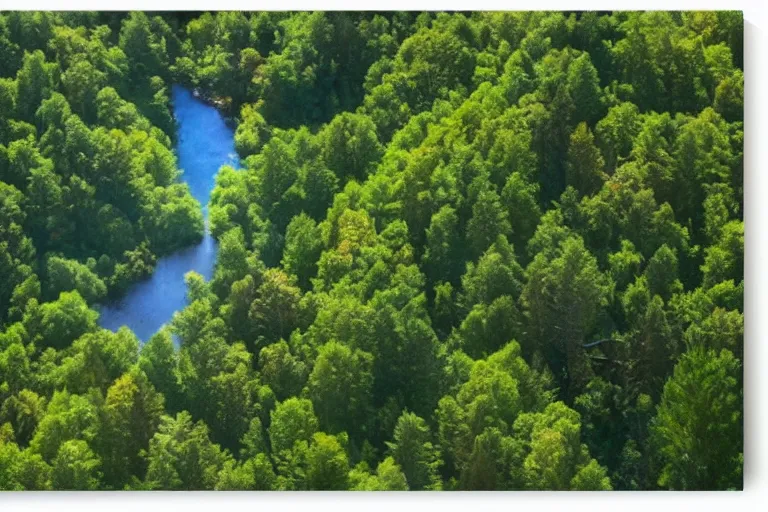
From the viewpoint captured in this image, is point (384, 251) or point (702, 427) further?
point (384, 251)

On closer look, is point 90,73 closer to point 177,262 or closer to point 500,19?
point 177,262

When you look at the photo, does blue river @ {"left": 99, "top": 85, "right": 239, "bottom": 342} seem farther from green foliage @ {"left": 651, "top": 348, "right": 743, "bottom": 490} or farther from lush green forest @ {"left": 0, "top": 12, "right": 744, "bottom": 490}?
green foliage @ {"left": 651, "top": 348, "right": 743, "bottom": 490}

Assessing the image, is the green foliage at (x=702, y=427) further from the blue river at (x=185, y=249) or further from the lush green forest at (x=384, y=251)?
→ the blue river at (x=185, y=249)

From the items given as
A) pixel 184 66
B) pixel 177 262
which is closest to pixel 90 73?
pixel 184 66

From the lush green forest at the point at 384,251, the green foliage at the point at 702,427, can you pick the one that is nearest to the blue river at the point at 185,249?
the lush green forest at the point at 384,251

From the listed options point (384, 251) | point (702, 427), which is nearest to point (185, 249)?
point (384, 251)

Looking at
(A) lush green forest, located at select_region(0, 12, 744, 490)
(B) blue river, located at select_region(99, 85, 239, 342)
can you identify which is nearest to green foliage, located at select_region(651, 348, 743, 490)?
(A) lush green forest, located at select_region(0, 12, 744, 490)

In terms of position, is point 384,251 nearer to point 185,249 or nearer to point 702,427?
point 185,249
